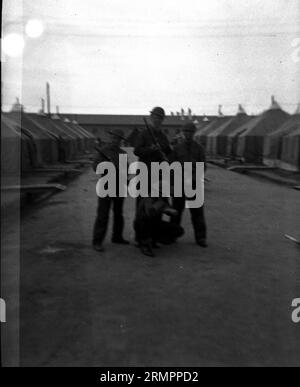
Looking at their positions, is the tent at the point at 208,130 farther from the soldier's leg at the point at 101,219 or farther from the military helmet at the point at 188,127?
the soldier's leg at the point at 101,219

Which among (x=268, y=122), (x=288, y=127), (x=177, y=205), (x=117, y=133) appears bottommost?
(x=177, y=205)

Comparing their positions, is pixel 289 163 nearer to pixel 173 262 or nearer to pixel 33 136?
pixel 33 136

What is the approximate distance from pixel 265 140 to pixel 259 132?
1220 millimetres

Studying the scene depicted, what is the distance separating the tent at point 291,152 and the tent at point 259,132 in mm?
2947

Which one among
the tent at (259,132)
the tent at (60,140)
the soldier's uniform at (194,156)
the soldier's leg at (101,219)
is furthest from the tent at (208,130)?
the soldier's leg at (101,219)

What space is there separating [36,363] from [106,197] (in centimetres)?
278

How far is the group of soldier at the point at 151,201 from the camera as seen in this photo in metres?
4.82

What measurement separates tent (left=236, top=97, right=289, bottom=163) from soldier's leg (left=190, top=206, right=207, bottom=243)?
14990 mm

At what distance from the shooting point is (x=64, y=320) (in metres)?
3.01

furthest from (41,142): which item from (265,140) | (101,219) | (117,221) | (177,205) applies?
(101,219)

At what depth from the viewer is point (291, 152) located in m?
15.6

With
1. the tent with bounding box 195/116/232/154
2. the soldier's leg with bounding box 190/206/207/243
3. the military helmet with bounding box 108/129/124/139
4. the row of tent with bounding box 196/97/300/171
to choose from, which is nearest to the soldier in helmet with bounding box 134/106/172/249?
the military helmet with bounding box 108/129/124/139

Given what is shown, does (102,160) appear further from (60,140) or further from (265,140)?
(265,140)

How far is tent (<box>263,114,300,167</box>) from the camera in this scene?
17.1 meters
